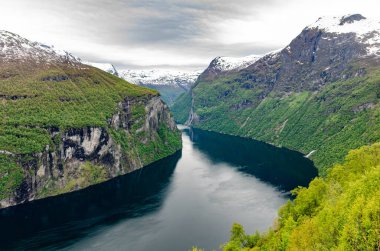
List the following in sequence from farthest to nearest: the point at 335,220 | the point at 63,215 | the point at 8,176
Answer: the point at 8,176 → the point at 63,215 → the point at 335,220

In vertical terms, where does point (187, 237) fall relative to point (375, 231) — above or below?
below

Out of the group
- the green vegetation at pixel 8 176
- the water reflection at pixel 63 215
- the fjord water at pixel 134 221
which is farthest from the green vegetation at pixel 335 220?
the green vegetation at pixel 8 176

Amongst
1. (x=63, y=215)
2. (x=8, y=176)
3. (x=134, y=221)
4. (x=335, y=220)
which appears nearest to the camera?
(x=335, y=220)

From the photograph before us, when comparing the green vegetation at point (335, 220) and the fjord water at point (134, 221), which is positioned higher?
the green vegetation at point (335, 220)

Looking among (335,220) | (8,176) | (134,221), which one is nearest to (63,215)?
(134,221)

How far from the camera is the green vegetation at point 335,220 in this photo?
57.4 m

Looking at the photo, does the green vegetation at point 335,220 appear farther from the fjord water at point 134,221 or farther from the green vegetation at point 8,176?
the green vegetation at point 8,176

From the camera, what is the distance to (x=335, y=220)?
219 ft

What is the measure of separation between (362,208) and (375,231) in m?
6.30

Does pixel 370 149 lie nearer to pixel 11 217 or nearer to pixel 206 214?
pixel 206 214

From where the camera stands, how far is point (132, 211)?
6969 inches

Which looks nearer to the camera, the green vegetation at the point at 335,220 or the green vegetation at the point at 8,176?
the green vegetation at the point at 335,220

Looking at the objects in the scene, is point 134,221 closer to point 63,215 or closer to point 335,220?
point 63,215

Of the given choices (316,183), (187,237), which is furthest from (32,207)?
(316,183)
